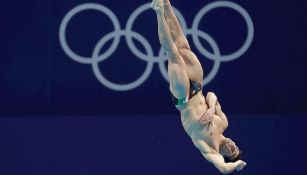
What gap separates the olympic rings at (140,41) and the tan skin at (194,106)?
302cm

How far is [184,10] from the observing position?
581 inches

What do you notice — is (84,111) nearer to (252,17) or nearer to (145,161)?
(145,161)

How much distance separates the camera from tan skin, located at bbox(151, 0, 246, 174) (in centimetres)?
1123

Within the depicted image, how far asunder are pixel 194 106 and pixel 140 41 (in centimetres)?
347

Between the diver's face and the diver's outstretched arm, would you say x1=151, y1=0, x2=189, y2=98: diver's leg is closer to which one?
the diver's outstretched arm

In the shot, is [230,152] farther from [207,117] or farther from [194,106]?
[194,106]

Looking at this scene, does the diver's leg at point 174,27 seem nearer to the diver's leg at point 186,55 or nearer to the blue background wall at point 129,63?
the diver's leg at point 186,55

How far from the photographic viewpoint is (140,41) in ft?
48.7

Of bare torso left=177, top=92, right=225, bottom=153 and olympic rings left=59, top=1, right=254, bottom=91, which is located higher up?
olympic rings left=59, top=1, right=254, bottom=91

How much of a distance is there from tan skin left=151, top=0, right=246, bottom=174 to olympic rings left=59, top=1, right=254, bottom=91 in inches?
119

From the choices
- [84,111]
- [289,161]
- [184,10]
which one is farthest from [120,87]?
[289,161]

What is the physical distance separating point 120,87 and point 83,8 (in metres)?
1.43

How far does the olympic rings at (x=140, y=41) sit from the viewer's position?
48.5 feet

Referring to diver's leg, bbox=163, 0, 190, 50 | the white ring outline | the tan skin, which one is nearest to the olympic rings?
the white ring outline
